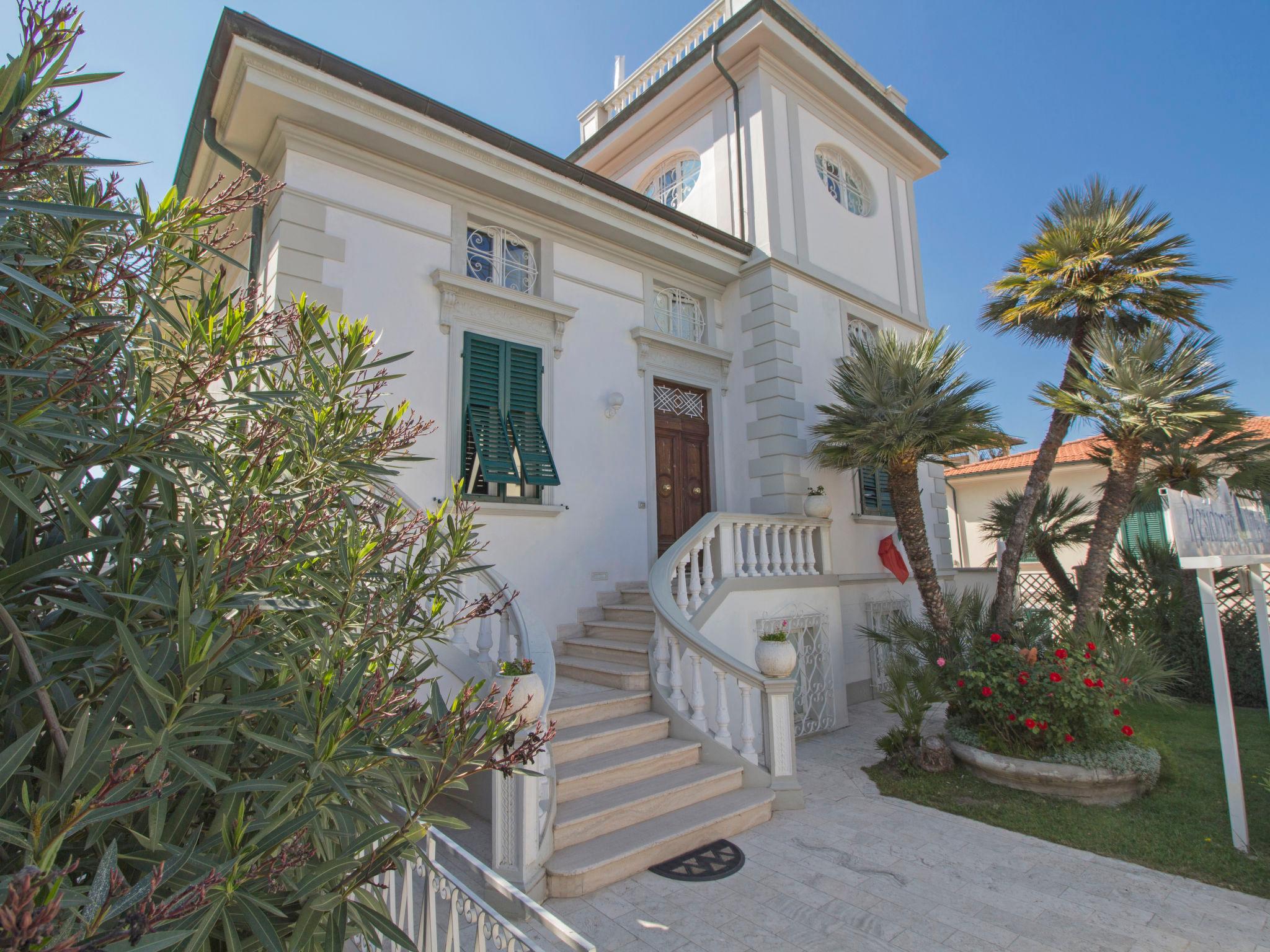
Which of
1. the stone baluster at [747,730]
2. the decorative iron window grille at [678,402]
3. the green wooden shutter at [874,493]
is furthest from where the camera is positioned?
the green wooden shutter at [874,493]

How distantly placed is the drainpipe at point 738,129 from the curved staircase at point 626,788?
7106 millimetres

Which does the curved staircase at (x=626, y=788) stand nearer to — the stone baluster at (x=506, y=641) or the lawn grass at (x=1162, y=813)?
the stone baluster at (x=506, y=641)

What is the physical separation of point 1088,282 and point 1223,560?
4201 mm

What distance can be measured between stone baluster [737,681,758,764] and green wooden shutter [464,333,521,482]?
10.9 feet

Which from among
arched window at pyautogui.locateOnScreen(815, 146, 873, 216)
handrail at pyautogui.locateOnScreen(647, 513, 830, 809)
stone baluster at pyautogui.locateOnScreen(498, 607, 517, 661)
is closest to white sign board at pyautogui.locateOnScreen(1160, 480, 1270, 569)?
handrail at pyautogui.locateOnScreen(647, 513, 830, 809)

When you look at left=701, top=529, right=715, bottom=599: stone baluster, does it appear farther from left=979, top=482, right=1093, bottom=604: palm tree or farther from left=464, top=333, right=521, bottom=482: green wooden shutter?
left=979, top=482, right=1093, bottom=604: palm tree

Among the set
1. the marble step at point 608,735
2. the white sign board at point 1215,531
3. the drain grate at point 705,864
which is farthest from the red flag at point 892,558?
the drain grate at point 705,864

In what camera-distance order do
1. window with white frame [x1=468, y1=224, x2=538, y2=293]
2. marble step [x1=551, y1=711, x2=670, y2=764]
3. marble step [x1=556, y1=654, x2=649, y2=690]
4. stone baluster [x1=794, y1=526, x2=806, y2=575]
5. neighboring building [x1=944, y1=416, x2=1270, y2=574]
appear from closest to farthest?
marble step [x1=551, y1=711, x2=670, y2=764] < marble step [x1=556, y1=654, x2=649, y2=690] < window with white frame [x1=468, y1=224, x2=538, y2=293] < stone baluster [x1=794, y1=526, x2=806, y2=575] < neighboring building [x1=944, y1=416, x2=1270, y2=574]

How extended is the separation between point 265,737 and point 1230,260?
981cm

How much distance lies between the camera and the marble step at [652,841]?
151 inches

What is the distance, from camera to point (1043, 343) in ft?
27.4

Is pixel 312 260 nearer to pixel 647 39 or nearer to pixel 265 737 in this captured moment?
pixel 265 737

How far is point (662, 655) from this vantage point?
19.1 feet

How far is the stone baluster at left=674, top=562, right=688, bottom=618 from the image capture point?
21.0 feet
